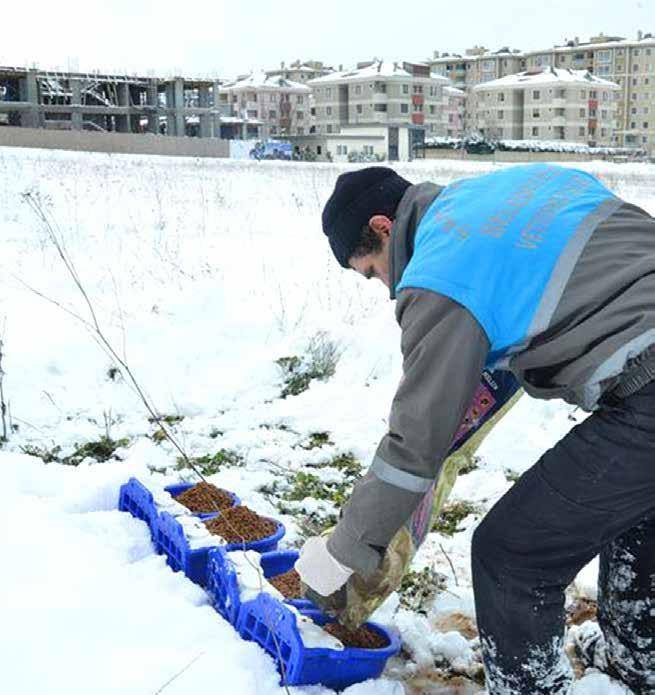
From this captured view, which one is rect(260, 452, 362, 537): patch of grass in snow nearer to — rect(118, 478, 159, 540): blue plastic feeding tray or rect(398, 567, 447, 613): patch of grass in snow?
rect(398, 567, 447, 613): patch of grass in snow

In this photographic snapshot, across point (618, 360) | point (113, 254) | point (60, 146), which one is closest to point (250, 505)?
point (618, 360)

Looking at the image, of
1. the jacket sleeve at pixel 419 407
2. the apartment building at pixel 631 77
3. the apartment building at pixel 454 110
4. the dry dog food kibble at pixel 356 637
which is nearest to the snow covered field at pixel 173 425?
the dry dog food kibble at pixel 356 637

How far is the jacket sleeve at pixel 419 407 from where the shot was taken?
1.96 meters

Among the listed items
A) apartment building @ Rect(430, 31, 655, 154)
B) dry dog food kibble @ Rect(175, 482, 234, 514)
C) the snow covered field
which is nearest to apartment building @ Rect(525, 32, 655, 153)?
apartment building @ Rect(430, 31, 655, 154)

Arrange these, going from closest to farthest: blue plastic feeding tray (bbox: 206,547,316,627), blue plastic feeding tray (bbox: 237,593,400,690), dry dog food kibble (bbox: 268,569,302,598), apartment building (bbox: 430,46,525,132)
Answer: blue plastic feeding tray (bbox: 237,593,400,690) → blue plastic feeding tray (bbox: 206,547,316,627) → dry dog food kibble (bbox: 268,569,302,598) → apartment building (bbox: 430,46,525,132)

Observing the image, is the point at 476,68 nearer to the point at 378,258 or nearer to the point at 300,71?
the point at 300,71

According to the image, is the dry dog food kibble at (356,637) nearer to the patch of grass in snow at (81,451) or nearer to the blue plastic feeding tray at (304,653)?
the blue plastic feeding tray at (304,653)

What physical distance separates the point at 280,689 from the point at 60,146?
1338 inches

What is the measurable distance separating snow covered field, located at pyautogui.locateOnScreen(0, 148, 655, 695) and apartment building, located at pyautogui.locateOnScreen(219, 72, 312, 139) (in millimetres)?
76836

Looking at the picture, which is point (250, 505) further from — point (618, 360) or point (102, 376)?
point (618, 360)

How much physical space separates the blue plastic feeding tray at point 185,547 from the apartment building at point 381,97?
68.5 metres

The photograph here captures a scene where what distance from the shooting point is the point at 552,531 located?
2143 millimetres

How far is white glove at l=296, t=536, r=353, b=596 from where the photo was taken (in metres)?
2.36

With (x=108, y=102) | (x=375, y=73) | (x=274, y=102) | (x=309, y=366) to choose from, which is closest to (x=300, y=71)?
(x=274, y=102)
